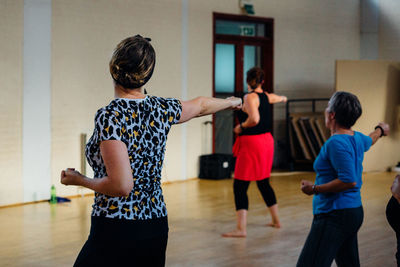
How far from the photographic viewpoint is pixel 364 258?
15.1ft

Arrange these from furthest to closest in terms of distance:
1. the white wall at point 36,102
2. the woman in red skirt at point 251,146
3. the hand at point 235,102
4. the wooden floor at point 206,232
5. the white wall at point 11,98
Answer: the white wall at point 36,102
the white wall at point 11,98
the woman in red skirt at point 251,146
the wooden floor at point 206,232
the hand at point 235,102

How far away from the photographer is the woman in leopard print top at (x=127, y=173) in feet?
6.04

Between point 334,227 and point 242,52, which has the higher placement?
point 242,52

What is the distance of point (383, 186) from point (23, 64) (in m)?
5.32

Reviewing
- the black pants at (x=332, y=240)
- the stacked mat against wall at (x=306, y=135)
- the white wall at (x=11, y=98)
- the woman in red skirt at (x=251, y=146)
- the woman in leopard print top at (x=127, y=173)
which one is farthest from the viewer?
the stacked mat against wall at (x=306, y=135)

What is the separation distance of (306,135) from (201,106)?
8.54 meters

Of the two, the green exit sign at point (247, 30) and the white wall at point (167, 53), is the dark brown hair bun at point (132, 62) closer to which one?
the white wall at point (167, 53)

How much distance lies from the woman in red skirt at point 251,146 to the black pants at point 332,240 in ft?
8.24

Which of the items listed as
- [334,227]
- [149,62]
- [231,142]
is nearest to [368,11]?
[231,142]

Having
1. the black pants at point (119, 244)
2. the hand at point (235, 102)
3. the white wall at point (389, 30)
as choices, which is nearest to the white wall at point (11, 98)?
the hand at point (235, 102)

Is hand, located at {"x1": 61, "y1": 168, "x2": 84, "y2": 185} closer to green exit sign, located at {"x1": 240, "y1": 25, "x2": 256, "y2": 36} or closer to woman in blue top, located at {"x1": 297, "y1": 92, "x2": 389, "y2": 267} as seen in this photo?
woman in blue top, located at {"x1": 297, "y1": 92, "x2": 389, "y2": 267}

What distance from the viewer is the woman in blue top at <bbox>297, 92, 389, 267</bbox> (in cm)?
265

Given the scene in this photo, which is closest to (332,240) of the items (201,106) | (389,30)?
(201,106)

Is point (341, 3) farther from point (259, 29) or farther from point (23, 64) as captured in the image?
point (23, 64)
